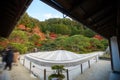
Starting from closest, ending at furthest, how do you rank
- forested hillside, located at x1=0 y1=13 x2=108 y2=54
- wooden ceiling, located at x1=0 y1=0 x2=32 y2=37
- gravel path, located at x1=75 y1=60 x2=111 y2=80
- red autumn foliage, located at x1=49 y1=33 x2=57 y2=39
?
1. wooden ceiling, located at x1=0 y1=0 x2=32 y2=37
2. gravel path, located at x1=75 y1=60 x2=111 y2=80
3. forested hillside, located at x1=0 y1=13 x2=108 y2=54
4. red autumn foliage, located at x1=49 y1=33 x2=57 y2=39

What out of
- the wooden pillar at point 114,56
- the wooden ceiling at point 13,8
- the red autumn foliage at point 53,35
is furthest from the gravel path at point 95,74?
the red autumn foliage at point 53,35

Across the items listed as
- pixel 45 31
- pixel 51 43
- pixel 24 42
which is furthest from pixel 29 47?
pixel 45 31

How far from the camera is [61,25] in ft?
81.5

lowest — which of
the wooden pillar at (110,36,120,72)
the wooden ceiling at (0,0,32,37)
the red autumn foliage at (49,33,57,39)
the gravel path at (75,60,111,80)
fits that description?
the gravel path at (75,60,111,80)

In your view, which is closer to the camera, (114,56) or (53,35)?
(114,56)

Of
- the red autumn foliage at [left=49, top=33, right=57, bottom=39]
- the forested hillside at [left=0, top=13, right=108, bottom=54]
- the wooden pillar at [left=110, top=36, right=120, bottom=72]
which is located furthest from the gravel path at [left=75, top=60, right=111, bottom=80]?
the red autumn foliage at [left=49, top=33, right=57, bottom=39]

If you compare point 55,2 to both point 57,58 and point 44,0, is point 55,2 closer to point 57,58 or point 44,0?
point 44,0

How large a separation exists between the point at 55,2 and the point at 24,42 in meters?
16.5

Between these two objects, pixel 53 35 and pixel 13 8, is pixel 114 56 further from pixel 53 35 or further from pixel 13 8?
pixel 53 35

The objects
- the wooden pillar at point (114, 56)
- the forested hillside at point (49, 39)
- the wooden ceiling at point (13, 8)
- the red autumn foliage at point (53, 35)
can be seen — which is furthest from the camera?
the red autumn foliage at point (53, 35)

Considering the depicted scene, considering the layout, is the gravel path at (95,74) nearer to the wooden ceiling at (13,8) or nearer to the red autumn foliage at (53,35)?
the wooden ceiling at (13,8)

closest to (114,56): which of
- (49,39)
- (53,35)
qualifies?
(49,39)

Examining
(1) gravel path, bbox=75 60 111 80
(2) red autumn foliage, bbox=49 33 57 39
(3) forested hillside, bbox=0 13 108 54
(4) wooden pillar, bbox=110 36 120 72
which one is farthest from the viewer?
(2) red autumn foliage, bbox=49 33 57 39

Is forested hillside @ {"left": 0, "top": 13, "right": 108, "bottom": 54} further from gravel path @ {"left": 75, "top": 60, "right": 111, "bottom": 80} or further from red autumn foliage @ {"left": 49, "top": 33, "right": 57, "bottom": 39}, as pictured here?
gravel path @ {"left": 75, "top": 60, "right": 111, "bottom": 80}
